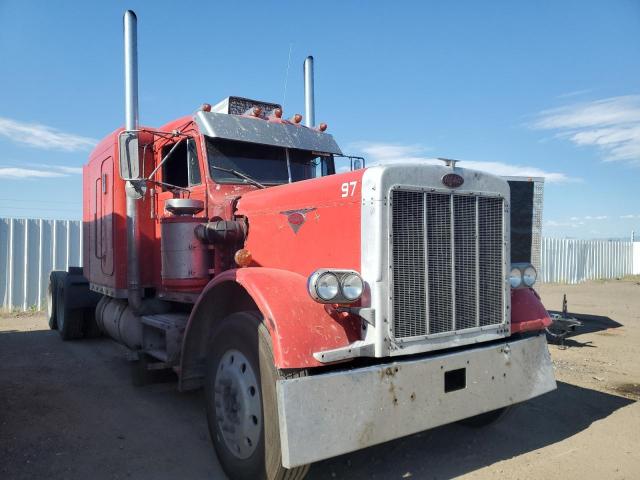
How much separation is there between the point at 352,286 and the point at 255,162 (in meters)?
2.29

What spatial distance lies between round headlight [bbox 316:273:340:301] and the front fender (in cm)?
24

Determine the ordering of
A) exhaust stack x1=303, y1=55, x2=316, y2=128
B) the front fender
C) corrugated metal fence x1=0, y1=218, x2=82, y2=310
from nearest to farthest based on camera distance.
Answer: the front fender → exhaust stack x1=303, y1=55, x2=316, y2=128 → corrugated metal fence x1=0, y1=218, x2=82, y2=310

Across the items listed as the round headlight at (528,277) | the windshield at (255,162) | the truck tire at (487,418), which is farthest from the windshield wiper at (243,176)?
the truck tire at (487,418)

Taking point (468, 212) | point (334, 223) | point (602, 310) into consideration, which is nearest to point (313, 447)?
point (334, 223)

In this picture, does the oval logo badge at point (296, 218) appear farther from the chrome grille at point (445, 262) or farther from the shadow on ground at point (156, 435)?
the shadow on ground at point (156, 435)

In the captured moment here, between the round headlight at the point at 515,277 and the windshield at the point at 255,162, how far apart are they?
226cm

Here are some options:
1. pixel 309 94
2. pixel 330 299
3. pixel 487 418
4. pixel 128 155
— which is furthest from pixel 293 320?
pixel 309 94

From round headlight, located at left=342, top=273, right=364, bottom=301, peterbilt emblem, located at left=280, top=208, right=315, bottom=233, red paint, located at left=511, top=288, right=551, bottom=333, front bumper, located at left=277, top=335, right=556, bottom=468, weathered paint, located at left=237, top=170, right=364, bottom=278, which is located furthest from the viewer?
red paint, located at left=511, top=288, right=551, bottom=333

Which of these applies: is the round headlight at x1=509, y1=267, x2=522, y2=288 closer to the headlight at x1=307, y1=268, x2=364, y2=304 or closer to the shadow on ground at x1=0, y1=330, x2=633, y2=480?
the shadow on ground at x1=0, y1=330, x2=633, y2=480

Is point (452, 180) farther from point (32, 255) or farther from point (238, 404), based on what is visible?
point (32, 255)

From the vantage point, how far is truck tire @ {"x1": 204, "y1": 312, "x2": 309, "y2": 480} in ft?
9.77

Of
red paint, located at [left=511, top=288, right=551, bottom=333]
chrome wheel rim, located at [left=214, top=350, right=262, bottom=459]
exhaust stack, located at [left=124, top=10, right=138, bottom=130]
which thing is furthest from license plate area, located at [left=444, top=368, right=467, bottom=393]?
exhaust stack, located at [left=124, top=10, right=138, bottom=130]

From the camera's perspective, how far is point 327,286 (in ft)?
9.66

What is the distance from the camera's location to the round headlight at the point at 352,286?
299cm
